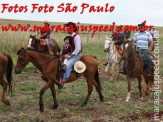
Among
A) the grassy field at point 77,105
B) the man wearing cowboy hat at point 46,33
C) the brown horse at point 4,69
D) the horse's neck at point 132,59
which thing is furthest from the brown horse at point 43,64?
the man wearing cowboy hat at point 46,33

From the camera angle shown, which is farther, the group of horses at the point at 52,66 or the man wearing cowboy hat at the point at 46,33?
the man wearing cowboy hat at the point at 46,33

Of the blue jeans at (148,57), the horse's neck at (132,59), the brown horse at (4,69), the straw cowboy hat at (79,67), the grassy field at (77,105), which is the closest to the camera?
the grassy field at (77,105)

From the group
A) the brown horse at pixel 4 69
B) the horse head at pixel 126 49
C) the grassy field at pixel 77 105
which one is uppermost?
the horse head at pixel 126 49

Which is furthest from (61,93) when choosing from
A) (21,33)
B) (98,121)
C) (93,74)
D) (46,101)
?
(21,33)

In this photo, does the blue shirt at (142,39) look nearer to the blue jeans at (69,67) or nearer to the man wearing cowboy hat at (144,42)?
the man wearing cowboy hat at (144,42)

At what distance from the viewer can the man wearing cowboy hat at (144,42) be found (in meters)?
9.29

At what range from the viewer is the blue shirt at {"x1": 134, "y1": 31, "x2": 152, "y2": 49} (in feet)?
30.5

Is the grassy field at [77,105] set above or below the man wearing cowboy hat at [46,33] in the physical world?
below

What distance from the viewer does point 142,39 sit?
→ 9.37m

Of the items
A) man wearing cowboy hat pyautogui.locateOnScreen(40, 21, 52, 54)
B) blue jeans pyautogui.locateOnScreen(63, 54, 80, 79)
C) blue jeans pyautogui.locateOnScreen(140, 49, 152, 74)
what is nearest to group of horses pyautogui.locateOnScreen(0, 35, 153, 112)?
blue jeans pyautogui.locateOnScreen(63, 54, 80, 79)

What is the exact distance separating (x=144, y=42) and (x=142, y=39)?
0.44 feet

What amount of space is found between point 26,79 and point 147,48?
5707mm

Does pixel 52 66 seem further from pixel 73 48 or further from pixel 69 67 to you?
pixel 73 48

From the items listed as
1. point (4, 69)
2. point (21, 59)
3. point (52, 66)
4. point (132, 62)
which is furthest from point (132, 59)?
point (4, 69)
